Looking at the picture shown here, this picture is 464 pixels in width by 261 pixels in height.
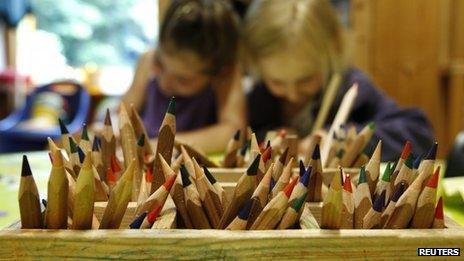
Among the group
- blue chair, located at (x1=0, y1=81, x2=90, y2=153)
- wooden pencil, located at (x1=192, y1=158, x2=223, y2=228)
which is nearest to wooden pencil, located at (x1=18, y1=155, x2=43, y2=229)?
wooden pencil, located at (x1=192, y1=158, x2=223, y2=228)

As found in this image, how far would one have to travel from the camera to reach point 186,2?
1338 millimetres

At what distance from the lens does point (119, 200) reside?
0.36 m

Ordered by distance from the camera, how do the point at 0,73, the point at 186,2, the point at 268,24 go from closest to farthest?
the point at 268,24 → the point at 186,2 → the point at 0,73

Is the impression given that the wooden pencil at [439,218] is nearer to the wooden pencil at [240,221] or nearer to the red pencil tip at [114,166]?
the wooden pencil at [240,221]

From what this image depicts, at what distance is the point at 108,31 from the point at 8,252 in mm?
3833

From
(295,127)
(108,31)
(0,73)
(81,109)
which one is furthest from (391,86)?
(0,73)

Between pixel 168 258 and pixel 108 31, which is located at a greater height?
pixel 168 258

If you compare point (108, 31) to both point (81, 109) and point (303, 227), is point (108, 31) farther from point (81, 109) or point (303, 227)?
point (303, 227)

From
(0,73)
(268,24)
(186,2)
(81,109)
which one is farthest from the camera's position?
(0,73)

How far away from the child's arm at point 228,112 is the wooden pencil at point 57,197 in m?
0.99

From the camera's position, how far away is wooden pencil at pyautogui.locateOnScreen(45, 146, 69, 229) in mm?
351

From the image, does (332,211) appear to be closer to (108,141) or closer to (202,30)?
(108,141)

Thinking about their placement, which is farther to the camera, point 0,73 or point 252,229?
point 0,73

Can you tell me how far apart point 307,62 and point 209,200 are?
2.86 feet
